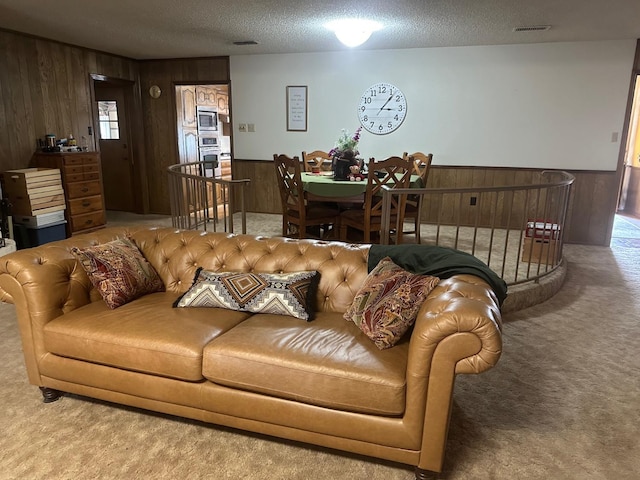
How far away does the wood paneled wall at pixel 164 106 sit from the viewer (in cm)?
642

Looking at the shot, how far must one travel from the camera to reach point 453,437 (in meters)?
2.03

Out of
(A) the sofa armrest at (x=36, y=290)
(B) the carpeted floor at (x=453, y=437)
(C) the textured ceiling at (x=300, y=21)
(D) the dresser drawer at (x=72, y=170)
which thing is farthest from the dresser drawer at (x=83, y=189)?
(A) the sofa armrest at (x=36, y=290)

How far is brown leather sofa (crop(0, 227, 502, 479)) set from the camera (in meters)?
1.62

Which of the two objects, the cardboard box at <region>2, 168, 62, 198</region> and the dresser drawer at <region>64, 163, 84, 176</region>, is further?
the dresser drawer at <region>64, 163, 84, 176</region>

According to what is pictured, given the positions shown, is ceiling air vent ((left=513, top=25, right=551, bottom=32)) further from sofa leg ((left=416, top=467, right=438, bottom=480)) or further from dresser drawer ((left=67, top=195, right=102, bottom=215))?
dresser drawer ((left=67, top=195, right=102, bottom=215))

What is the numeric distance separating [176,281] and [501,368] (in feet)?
6.44

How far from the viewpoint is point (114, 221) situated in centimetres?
649

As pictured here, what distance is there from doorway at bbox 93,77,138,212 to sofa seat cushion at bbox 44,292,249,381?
5.29 metres

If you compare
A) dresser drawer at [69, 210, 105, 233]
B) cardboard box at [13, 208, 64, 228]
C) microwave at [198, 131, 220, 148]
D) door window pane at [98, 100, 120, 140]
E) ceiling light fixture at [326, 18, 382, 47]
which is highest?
ceiling light fixture at [326, 18, 382, 47]

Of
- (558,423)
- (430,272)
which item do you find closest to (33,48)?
(430,272)

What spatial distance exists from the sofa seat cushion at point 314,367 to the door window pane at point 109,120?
605 cm

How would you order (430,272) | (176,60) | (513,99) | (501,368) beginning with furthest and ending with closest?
(176,60)
(513,99)
(501,368)
(430,272)

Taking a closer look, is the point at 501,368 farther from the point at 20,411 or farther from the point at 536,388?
the point at 20,411

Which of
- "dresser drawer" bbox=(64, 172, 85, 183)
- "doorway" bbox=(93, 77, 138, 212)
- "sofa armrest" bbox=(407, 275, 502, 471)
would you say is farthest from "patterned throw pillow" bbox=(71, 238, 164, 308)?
"doorway" bbox=(93, 77, 138, 212)
